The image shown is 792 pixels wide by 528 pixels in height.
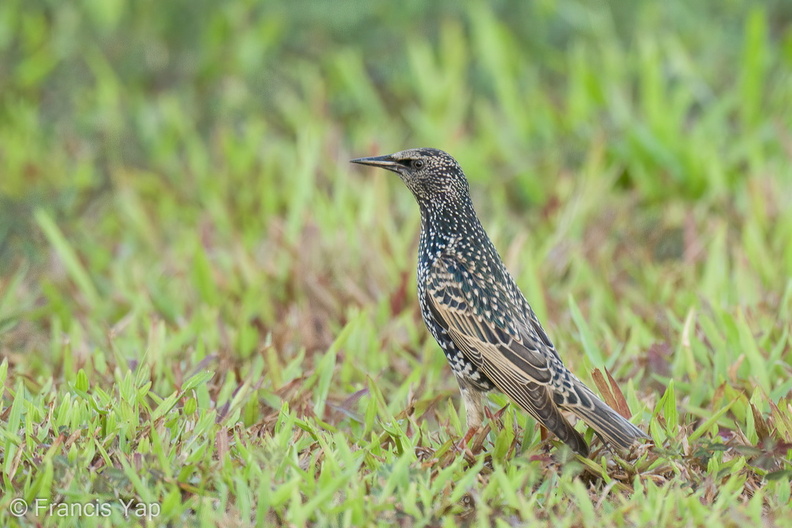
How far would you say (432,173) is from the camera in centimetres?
460

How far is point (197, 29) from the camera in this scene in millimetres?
8016

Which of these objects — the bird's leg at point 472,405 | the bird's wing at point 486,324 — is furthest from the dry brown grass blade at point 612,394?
the bird's leg at point 472,405

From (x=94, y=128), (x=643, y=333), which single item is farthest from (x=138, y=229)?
(x=643, y=333)

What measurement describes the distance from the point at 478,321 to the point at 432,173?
0.73m

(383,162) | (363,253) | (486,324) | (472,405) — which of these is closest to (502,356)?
(486,324)

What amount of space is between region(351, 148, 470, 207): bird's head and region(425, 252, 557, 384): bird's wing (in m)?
0.30

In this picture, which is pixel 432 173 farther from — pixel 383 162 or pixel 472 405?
pixel 472 405

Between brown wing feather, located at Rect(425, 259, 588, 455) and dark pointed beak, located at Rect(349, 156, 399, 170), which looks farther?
dark pointed beak, located at Rect(349, 156, 399, 170)

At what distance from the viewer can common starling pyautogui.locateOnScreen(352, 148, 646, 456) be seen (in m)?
3.88

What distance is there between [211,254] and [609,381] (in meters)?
2.86

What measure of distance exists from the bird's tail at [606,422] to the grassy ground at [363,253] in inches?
3.8

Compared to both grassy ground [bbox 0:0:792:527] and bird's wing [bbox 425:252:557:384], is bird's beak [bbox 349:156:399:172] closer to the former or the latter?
bird's wing [bbox 425:252:557:384]

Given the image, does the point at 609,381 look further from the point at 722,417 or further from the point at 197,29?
the point at 197,29

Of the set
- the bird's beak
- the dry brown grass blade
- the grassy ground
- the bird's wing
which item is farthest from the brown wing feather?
the bird's beak
